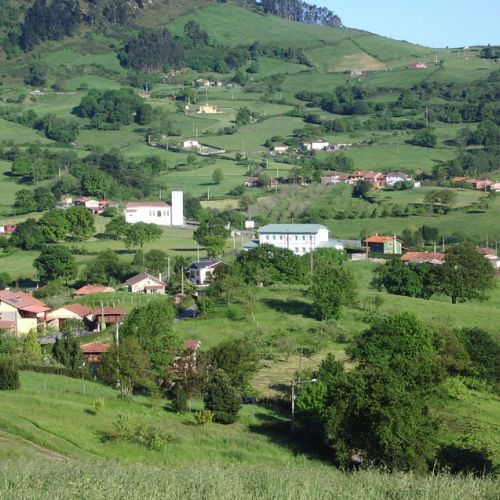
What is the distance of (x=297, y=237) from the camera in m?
58.0

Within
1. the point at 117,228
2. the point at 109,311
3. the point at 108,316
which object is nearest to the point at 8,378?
the point at 108,316

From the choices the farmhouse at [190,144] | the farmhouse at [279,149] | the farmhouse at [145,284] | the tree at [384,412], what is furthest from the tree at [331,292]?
the farmhouse at [190,144]

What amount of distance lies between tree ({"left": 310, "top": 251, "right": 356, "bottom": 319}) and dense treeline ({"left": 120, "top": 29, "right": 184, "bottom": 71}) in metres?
95.4

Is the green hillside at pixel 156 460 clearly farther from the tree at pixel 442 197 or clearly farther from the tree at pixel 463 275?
the tree at pixel 442 197

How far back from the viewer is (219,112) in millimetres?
109000

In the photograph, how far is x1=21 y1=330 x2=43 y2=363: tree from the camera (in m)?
33.6

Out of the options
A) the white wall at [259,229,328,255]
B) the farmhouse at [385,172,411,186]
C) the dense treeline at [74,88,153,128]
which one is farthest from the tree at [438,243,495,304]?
the dense treeline at [74,88,153,128]

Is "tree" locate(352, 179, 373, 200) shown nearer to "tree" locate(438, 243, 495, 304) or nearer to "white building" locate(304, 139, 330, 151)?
"white building" locate(304, 139, 330, 151)

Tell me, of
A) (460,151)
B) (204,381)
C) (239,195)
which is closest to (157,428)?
(204,381)

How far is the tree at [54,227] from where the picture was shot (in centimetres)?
5638

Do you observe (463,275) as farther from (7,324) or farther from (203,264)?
(7,324)

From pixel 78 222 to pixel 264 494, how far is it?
44312 millimetres

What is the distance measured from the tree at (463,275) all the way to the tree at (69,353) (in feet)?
51.3

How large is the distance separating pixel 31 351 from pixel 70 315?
24.4ft
